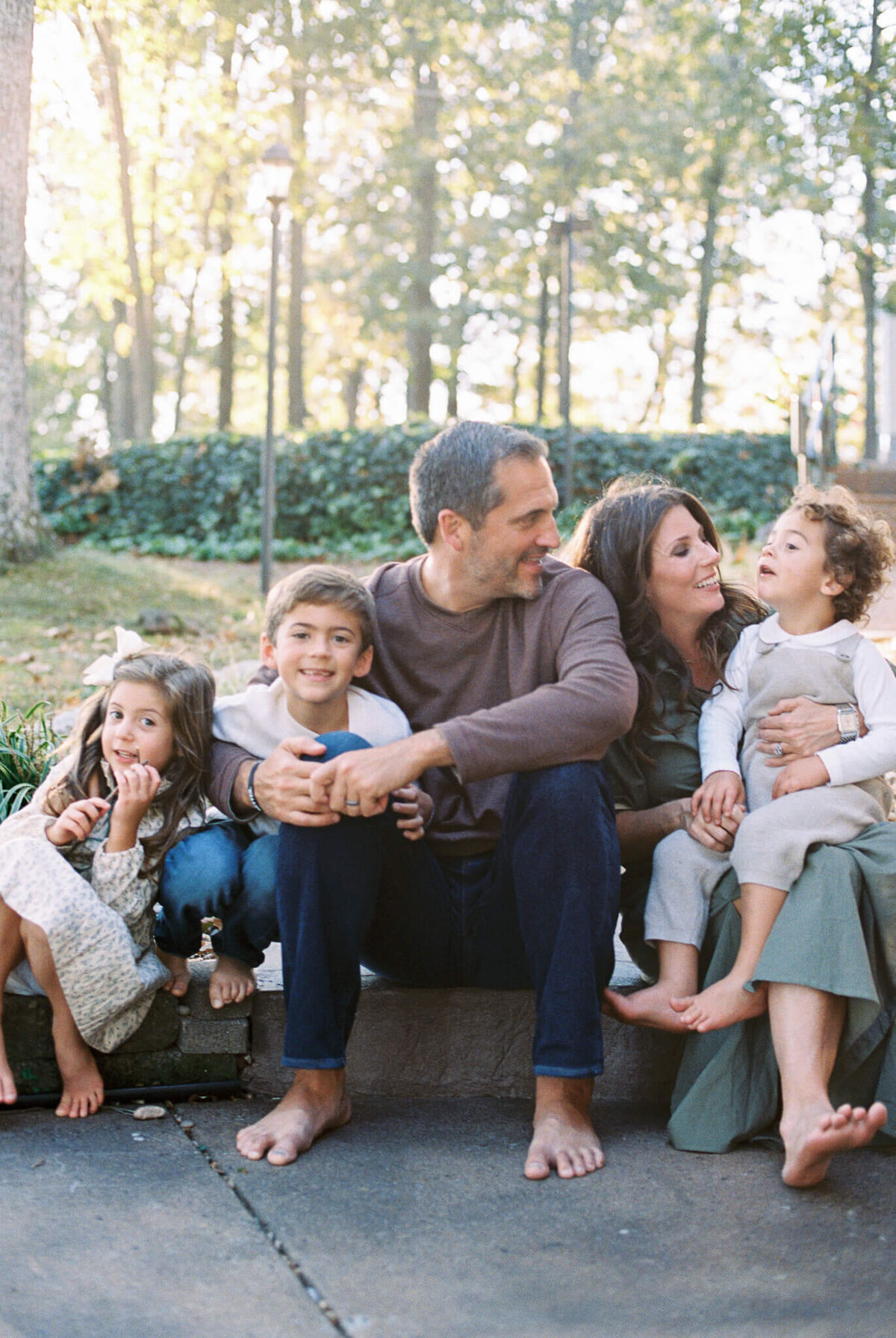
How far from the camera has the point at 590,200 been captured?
20562 mm

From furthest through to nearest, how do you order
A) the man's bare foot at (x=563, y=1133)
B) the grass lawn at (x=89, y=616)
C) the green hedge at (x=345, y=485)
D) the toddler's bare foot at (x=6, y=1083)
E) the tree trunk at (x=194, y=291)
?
the tree trunk at (x=194, y=291) → the green hedge at (x=345, y=485) → the grass lawn at (x=89, y=616) → the toddler's bare foot at (x=6, y=1083) → the man's bare foot at (x=563, y=1133)

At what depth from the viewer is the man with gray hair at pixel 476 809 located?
2.36m

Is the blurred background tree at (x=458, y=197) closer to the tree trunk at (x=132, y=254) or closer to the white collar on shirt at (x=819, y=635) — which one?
the tree trunk at (x=132, y=254)

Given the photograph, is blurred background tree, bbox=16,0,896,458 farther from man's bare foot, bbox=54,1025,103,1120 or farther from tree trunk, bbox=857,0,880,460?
man's bare foot, bbox=54,1025,103,1120

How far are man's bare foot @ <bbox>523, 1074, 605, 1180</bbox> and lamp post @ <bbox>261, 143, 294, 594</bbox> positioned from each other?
7950 mm

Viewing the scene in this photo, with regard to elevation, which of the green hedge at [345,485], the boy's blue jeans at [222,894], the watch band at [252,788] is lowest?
the boy's blue jeans at [222,894]

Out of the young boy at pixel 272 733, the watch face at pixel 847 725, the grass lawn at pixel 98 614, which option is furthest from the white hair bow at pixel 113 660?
the grass lawn at pixel 98 614

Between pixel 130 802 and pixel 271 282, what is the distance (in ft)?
27.6

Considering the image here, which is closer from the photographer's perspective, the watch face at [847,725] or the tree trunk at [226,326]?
the watch face at [847,725]

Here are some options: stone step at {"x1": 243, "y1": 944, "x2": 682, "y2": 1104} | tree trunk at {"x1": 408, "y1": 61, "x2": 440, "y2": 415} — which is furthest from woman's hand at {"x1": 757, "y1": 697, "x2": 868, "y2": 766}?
tree trunk at {"x1": 408, "y1": 61, "x2": 440, "y2": 415}

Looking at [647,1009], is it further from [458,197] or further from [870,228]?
[458,197]

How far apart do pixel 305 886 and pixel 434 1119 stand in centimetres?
61

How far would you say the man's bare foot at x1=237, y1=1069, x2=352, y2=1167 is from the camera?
236cm

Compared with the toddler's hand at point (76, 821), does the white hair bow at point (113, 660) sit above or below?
above
